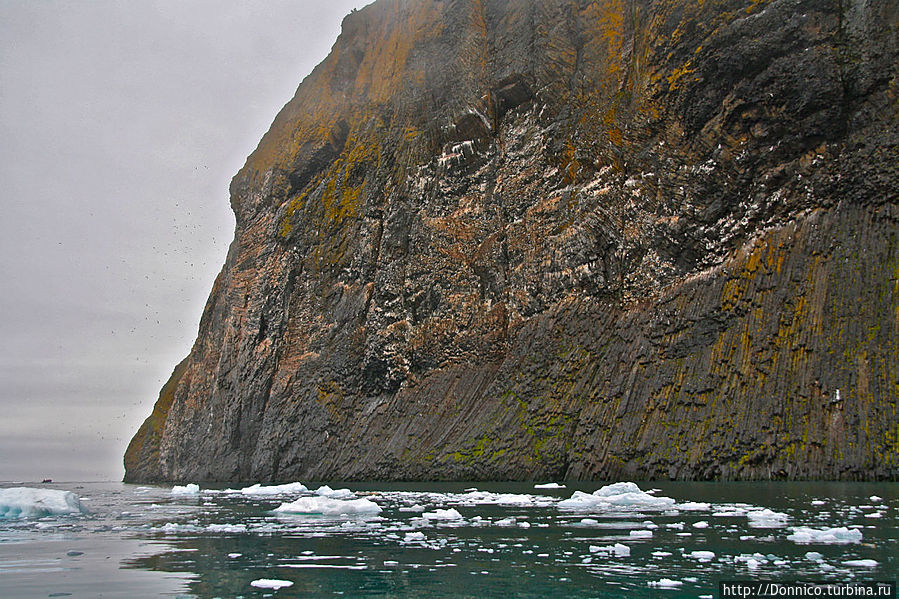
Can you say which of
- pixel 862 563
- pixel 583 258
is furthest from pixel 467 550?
pixel 583 258

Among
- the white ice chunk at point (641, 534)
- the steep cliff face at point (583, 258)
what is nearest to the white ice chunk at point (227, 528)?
the white ice chunk at point (641, 534)

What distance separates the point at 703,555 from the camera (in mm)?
9859

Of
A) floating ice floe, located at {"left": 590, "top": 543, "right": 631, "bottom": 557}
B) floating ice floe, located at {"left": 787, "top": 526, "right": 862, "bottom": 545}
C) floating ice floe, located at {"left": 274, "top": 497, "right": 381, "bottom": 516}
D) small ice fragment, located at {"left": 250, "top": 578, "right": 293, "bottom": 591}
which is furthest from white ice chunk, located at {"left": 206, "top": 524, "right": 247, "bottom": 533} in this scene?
floating ice floe, located at {"left": 787, "top": 526, "right": 862, "bottom": 545}

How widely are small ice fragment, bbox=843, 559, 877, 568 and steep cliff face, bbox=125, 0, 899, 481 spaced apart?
73.4 feet

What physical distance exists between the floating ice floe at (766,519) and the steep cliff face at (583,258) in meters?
16.7

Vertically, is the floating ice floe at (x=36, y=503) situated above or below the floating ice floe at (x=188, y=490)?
above

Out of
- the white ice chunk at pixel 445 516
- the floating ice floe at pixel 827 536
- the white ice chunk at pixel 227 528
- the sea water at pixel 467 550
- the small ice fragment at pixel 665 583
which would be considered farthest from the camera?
the white ice chunk at pixel 445 516

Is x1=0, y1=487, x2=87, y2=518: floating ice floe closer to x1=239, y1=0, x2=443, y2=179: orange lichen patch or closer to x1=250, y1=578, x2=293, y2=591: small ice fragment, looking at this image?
x1=250, y1=578, x2=293, y2=591: small ice fragment

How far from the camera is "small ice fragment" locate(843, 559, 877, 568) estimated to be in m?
8.60

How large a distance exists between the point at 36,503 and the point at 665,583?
2256cm

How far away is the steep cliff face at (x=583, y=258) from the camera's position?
33.2 meters

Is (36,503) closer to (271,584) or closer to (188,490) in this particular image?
(188,490)

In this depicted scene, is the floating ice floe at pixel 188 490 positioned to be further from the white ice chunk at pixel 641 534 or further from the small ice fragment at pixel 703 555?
the small ice fragment at pixel 703 555

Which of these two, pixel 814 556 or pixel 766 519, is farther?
pixel 766 519
